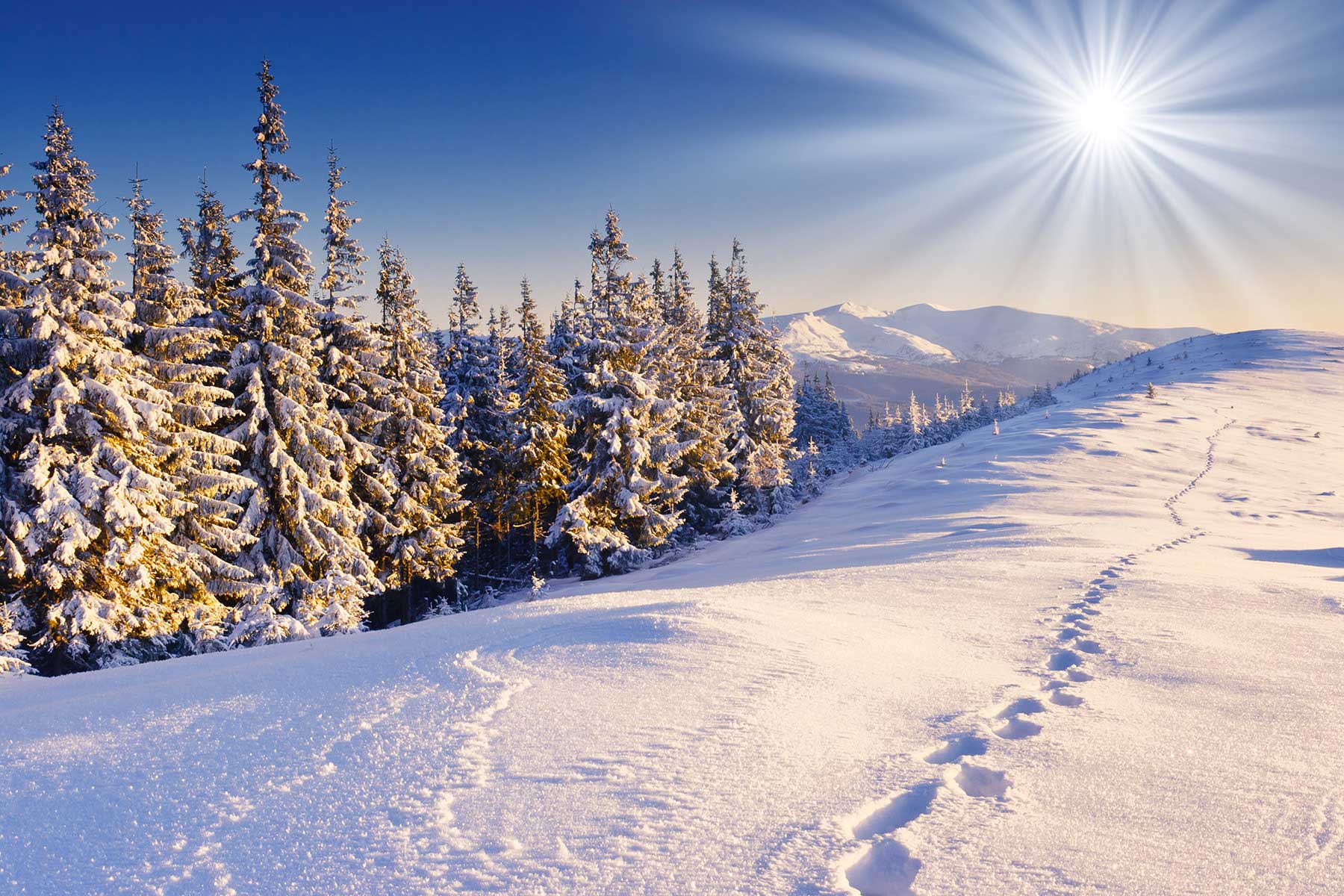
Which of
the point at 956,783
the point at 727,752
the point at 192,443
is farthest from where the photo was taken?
the point at 192,443

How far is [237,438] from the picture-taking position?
18141 millimetres

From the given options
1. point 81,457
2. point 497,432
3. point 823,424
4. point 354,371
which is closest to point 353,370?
point 354,371

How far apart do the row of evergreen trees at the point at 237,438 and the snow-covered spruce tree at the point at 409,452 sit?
9cm

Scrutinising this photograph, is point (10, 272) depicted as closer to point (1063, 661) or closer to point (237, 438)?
point (237, 438)

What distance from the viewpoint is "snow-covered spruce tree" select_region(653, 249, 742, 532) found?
3288 centimetres

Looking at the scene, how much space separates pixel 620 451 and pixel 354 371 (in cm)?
1010

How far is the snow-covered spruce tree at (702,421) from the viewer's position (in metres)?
32.9

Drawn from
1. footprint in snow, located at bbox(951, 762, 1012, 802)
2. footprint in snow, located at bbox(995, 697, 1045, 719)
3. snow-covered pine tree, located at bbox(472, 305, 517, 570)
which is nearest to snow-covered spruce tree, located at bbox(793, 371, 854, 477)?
snow-covered pine tree, located at bbox(472, 305, 517, 570)

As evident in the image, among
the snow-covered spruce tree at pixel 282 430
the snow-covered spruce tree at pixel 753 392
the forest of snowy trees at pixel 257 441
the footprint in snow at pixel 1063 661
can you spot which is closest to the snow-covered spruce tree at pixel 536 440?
the forest of snowy trees at pixel 257 441

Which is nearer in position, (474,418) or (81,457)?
(81,457)

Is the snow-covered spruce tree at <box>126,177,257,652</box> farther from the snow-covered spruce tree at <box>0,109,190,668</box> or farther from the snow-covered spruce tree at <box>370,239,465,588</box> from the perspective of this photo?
the snow-covered spruce tree at <box>370,239,465,588</box>

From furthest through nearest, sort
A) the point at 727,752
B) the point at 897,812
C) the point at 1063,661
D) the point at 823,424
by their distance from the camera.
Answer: the point at 823,424 → the point at 1063,661 → the point at 727,752 → the point at 897,812

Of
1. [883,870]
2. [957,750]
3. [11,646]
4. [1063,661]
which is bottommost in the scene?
[11,646]

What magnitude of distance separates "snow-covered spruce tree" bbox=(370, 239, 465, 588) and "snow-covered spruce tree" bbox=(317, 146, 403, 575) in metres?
0.43
